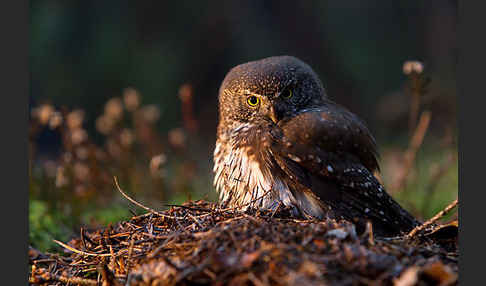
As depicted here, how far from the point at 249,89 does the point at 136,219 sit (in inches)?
50.4

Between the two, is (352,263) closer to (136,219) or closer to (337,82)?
(136,219)

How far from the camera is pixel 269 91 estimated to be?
351cm

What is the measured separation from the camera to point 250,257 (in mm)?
2066

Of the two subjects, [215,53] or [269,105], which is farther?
[215,53]

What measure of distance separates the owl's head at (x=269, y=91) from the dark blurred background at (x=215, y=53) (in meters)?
4.15

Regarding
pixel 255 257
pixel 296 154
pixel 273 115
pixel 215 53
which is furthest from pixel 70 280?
pixel 215 53

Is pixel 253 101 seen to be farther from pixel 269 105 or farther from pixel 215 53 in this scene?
pixel 215 53

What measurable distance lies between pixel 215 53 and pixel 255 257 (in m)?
8.24

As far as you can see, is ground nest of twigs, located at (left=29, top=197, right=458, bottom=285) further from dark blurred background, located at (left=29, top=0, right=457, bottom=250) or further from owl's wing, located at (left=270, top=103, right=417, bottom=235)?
dark blurred background, located at (left=29, top=0, right=457, bottom=250)

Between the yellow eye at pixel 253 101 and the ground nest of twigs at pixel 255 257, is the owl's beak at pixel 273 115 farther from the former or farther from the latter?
the ground nest of twigs at pixel 255 257

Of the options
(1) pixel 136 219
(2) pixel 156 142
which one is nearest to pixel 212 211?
(1) pixel 136 219

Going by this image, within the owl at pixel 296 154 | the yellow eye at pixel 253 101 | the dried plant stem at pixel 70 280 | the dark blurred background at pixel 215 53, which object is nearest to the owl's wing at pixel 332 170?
the owl at pixel 296 154

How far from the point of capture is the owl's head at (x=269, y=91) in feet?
11.5

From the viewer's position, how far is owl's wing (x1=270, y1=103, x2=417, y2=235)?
3.19m
